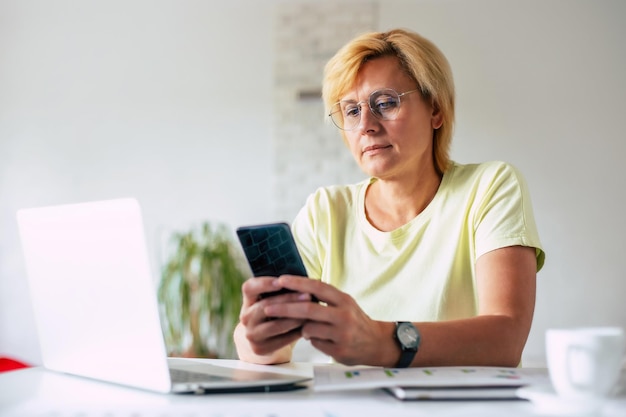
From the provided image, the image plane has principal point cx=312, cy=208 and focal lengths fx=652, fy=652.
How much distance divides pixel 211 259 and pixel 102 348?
113 inches

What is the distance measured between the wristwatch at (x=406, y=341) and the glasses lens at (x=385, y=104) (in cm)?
70

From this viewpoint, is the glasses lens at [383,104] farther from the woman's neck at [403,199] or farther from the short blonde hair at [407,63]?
the woman's neck at [403,199]

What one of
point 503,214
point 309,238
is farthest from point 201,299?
point 503,214

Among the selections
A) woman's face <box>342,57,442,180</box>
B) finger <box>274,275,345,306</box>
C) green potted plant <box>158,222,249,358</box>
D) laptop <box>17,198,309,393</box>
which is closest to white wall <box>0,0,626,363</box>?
green potted plant <box>158,222,249,358</box>

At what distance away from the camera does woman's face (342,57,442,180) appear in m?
1.62

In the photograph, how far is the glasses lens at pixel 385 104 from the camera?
5.30ft

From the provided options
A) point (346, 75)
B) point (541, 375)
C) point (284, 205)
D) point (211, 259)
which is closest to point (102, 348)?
point (541, 375)

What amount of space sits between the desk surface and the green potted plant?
2853 mm

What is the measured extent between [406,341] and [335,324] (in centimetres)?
14

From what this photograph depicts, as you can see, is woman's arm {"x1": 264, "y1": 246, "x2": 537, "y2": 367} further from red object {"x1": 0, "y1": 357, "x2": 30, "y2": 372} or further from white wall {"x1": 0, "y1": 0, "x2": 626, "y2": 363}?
white wall {"x1": 0, "y1": 0, "x2": 626, "y2": 363}

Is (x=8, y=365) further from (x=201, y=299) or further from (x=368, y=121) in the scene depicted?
(x=368, y=121)

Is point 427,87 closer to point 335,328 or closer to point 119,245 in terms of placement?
point 335,328

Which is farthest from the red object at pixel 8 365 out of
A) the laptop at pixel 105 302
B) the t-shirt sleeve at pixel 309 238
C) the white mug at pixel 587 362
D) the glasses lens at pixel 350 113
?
the white mug at pixel 587 362

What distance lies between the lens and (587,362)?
768 mm
